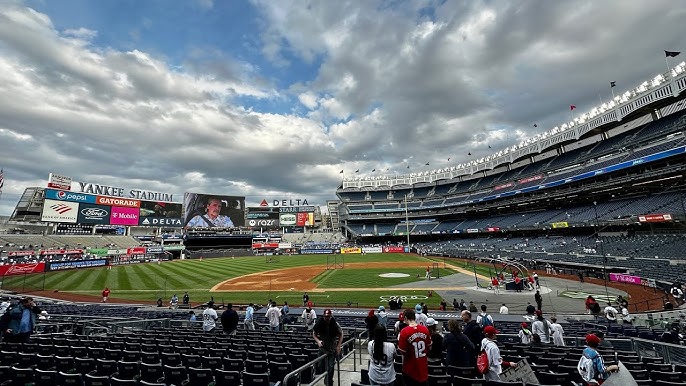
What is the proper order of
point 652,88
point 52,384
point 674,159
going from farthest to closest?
point 652,88 < point 674,159 < point 52,384

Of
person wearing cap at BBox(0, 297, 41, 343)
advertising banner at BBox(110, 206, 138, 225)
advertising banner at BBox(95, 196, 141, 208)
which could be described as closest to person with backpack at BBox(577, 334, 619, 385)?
person wearing cap at BBox(0, 297, 41, 343)

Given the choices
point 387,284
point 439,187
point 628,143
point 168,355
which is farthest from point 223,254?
point 628,143

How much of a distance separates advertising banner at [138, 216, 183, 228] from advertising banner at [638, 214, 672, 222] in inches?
4468

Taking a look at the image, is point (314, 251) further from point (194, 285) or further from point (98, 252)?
point (194, 285)

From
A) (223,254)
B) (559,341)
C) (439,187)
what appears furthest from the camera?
(439,187)

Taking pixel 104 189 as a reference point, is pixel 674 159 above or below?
below

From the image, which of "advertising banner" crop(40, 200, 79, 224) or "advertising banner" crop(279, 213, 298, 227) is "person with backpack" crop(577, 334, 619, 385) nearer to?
→ "advertising banner" crop(40, 200, 79, 224)

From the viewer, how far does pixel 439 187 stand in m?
112

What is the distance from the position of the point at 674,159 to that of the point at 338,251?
6893cm

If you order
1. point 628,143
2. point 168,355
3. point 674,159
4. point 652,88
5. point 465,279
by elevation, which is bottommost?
point 465,279

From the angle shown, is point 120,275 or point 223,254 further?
point 223,254

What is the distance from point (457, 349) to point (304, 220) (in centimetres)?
11817

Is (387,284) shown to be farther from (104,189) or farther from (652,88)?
(104,189)

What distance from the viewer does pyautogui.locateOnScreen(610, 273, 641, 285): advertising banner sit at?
31048 mm
